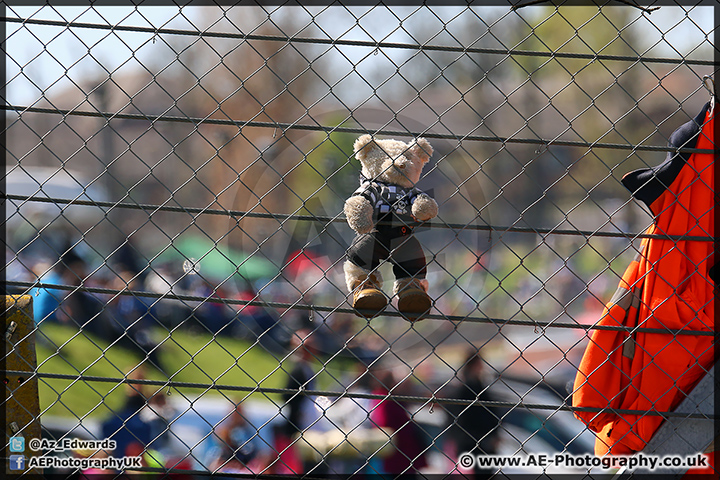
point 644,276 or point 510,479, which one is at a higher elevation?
point 644,276

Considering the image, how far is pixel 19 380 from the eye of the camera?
1971mm

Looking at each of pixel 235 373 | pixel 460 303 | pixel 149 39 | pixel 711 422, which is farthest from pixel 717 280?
pixel 460 303

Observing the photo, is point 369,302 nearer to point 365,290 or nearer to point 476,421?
point 365,290

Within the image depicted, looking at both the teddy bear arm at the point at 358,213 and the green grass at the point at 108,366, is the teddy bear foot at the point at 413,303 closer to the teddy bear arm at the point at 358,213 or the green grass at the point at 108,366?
the teddy bear arm at the point at 358,213

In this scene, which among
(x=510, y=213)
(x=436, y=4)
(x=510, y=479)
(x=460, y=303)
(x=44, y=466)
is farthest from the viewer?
(x=510, y=213)

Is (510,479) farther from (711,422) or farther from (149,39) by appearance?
(149,39)

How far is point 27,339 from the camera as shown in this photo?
1975 mm

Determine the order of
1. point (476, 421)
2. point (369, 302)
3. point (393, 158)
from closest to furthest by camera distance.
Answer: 1. point (369, 302)
2. point (393, 158)
3. point (476, 421)

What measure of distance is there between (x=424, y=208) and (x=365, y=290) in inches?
14.1

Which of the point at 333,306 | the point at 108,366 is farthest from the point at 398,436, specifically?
the point at 108,366

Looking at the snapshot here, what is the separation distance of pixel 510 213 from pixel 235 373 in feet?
54.5

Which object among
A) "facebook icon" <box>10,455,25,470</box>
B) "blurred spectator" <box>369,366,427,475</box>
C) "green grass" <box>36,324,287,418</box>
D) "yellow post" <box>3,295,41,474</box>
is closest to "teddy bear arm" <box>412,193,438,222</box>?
"yellow post" <box>3,295,41,474</box>

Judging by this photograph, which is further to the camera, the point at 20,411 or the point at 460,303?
the point at 460,303

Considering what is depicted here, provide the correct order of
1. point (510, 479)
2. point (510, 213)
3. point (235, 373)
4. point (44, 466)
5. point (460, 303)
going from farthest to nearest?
point (510, 213) → point (460, 303) → point (235, 373) → point (510, 479) → point (44, 466)
